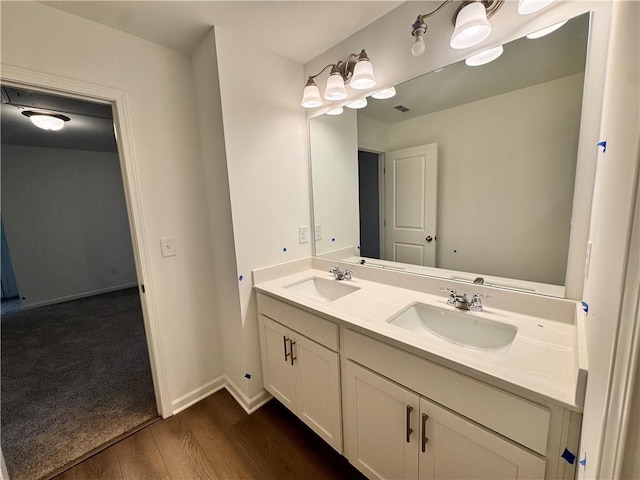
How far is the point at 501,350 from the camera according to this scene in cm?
108

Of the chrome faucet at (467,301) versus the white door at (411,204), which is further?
the white door at (411,204)

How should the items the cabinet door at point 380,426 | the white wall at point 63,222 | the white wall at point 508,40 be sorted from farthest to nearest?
the white wall at point 63,222, the cabinet door at point 380,426, the white wall at point 508,40

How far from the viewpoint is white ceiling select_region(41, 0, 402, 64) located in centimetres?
132

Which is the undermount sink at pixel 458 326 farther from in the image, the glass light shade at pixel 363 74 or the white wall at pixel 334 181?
the glass light shade at pixel 363 74

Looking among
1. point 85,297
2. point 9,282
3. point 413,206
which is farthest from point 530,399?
point 9,282

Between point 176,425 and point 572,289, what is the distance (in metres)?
2.34

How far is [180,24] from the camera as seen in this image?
146 cm

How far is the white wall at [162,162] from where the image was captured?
4.30 feet

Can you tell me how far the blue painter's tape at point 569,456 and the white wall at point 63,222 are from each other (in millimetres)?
5796

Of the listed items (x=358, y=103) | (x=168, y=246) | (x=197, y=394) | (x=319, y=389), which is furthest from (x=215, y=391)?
(x=358, y=103)

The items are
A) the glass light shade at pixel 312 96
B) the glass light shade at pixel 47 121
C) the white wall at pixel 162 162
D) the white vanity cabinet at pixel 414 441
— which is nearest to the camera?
the white vanity cabinet at pixel 414 441

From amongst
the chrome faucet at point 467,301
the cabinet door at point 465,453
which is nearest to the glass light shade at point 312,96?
the chrome faucet at point 467,301

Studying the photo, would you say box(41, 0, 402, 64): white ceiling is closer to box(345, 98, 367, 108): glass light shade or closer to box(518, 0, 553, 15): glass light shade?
box(345, 98, 367, 108): glass light shade

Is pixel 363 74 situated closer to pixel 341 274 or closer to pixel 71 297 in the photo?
pixel 341 274
